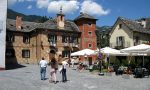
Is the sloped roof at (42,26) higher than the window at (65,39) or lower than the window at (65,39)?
higher

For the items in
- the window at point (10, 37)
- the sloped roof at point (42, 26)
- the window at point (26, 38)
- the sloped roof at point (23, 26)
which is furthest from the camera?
the window at point (26, 38)

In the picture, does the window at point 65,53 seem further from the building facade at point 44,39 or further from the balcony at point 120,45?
the balcony at point 120,45

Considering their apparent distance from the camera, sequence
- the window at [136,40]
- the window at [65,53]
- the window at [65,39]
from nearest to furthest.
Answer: the window at [136,40]
the window at [65,53]
the window at [65,39]

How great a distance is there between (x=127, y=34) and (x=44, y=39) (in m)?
14.9

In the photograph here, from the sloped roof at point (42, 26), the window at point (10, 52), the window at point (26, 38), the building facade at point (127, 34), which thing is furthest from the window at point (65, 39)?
the window at point (10, 52)

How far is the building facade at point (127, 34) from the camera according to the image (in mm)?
53156

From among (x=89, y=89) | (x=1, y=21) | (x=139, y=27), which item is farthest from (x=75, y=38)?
(x=89, y=89)

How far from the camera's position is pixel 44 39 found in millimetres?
53719

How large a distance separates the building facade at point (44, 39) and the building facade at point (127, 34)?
5082 mm

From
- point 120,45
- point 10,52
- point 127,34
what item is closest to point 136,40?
point 127,34

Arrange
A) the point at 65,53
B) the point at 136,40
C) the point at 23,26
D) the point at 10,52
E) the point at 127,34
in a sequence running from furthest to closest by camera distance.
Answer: the point at 23,26
the point at 65,53
the point at 127,34
the point at 136,40
the point at 10,52

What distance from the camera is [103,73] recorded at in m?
28.1

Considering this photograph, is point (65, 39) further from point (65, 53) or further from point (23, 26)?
point (23, 26)

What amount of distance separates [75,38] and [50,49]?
6.03 metres
